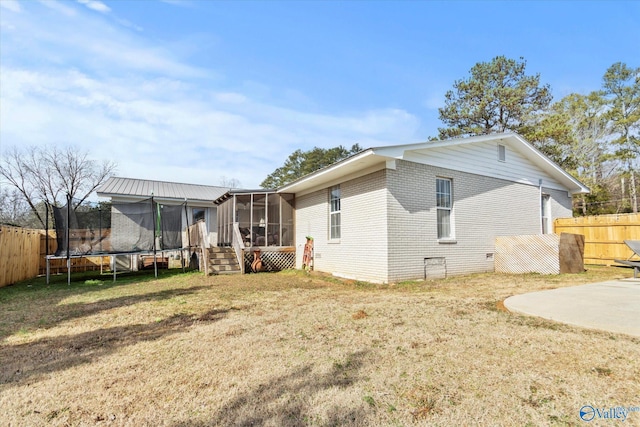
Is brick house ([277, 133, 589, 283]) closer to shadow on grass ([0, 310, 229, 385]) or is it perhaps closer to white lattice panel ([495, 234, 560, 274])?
white lattice panel ([495, 234, 560, 274])

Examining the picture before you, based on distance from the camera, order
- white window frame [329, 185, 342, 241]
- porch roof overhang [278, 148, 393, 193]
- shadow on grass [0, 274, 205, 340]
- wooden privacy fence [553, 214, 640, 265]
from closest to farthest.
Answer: shadow on grass [0, 274, 205, 340] < porch roof overhang [278, 148, 393, 193] < white window frame [329, 185, 342, 241] < wooden privacy fence [553, 214, 640, 265]

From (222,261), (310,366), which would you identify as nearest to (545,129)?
(222,261)

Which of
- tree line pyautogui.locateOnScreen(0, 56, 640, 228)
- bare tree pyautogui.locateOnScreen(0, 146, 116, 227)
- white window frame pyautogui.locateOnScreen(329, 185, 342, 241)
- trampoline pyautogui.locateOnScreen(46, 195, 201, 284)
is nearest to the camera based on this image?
trampoline pyautogui.locateOnScreen(46, 195, 201, 284)

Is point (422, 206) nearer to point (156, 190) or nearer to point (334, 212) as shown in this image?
point (334, 212)

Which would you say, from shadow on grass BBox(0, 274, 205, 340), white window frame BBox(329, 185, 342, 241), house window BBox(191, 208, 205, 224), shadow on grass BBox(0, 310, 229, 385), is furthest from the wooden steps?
house window BBox(191, 208, 205, 224)

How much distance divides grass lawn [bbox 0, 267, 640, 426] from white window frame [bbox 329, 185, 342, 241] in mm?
4664

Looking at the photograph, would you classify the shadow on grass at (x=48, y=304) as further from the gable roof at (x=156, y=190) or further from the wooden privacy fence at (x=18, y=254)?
the gable roof at (x=156, y=190)

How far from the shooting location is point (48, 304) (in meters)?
6.11

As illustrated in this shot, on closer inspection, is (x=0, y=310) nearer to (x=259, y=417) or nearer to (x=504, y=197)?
(x=259, y=417)

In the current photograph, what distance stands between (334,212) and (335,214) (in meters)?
0.07

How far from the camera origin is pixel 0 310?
5.72 m

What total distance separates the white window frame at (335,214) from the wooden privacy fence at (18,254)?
359 inches

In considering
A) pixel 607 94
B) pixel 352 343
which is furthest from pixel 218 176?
pixel 352 343

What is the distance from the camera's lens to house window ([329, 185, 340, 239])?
10039 mm
